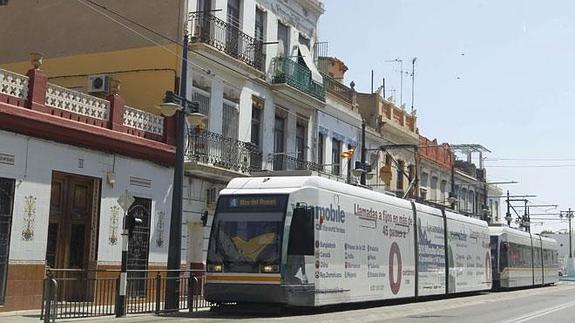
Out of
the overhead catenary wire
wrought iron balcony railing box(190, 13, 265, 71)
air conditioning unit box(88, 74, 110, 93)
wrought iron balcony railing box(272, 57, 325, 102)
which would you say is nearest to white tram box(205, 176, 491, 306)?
the overhead catenary wire

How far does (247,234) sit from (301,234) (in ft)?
4.46

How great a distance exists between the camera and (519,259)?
4256 cm

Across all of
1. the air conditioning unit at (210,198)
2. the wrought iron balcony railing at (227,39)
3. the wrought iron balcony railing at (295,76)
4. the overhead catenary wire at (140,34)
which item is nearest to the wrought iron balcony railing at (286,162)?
the wrought iron balcony railing at (295,76)

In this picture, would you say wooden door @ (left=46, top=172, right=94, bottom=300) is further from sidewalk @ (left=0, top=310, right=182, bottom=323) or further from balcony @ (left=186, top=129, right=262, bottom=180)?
balcony @ (left=186, top=129, right=262, bottom=180)

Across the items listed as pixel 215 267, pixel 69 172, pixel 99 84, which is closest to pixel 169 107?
pixel 69 172

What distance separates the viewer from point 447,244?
29922 millimetres

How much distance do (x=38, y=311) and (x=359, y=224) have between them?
9.11 metres

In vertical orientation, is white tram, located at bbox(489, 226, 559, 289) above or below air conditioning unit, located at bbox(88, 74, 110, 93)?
below

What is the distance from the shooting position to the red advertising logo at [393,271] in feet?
78.6

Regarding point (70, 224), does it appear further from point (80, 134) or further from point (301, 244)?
point (301, 244)

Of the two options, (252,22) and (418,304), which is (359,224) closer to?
(418,304)

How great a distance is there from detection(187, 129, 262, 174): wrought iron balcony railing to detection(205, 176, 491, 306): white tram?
556 cm

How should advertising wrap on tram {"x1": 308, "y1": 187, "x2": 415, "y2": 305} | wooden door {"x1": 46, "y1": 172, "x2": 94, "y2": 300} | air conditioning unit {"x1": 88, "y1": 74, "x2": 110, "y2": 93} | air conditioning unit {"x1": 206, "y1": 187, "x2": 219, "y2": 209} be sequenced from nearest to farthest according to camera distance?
advertising wrap on tram {"x1": 308, "y1": 187, "x2": 415, "y2": 305} → wooden door {"x1": 46, "y1": 172, "x2": 94, "y2": 300} → air conditioning unit {"x1": 88, "y1": 74, "x2": 110, "y2": 93} → air conditioning unit {"x1": 206, "y1": 187, "x2": 219, "y2": 209}

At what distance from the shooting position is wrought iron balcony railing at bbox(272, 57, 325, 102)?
30642 millimetres
